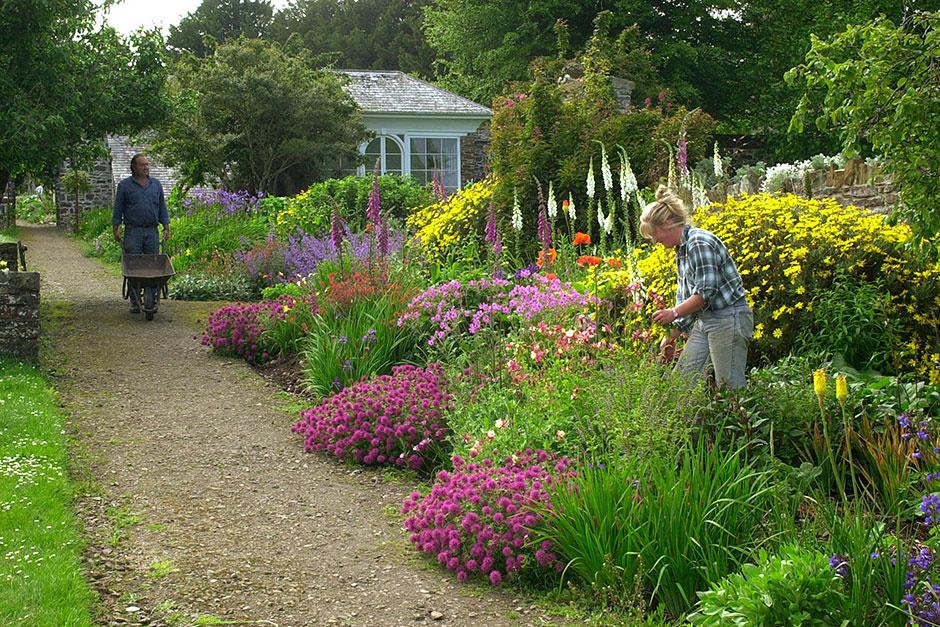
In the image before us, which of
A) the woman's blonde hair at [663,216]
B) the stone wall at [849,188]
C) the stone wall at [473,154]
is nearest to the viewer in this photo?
the woman's blonde hair at [663,216]

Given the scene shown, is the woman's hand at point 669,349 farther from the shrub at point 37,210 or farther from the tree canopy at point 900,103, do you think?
the shrub at point 37,210

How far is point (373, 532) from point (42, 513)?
67.1 inches

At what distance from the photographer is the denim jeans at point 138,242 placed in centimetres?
1161

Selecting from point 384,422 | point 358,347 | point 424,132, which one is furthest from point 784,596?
point 424,132

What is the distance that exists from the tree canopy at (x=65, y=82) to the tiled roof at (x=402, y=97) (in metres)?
13.9

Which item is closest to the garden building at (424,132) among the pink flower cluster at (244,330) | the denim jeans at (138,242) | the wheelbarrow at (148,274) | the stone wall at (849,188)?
the denim jeans at (138,242)

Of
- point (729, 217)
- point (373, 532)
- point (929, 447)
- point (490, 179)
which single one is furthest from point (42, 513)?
point (490, 179)

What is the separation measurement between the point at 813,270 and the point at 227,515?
4.03 m

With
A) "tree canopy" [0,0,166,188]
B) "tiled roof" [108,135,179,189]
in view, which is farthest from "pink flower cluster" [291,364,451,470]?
"tiled roof" [108,135,179,189]

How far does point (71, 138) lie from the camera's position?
12.2 m

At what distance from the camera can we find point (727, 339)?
17.4 ft

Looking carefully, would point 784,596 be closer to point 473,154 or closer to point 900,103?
point 900,103

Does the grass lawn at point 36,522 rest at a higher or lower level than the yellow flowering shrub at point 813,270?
lower

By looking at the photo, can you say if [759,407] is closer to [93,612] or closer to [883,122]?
[883,122]
